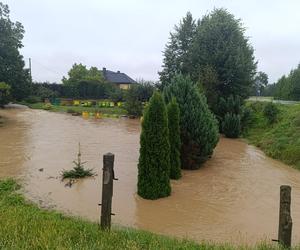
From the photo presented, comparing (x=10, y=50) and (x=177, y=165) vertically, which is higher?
(x=10, y=50)

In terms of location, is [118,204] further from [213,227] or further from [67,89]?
[67,89]

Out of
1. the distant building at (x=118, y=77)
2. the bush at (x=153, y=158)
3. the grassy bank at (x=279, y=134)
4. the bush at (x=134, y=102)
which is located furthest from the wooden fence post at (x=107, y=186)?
the distant building at (x=118, y=77)

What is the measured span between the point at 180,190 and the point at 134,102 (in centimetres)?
2118

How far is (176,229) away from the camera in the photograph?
7.47 m

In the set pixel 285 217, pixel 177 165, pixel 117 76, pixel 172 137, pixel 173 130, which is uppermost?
pixel 117 76

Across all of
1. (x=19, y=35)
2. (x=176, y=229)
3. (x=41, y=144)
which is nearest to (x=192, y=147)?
(x=176, y=229)

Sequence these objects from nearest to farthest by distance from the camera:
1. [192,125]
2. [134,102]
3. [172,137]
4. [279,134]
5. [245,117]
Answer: [172,137] < [192,125] < [279,134] < [245,117] < [134,102]

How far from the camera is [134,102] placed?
1216 inches

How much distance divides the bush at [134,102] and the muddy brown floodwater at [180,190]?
1290 cm

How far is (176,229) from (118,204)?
73.9 inches

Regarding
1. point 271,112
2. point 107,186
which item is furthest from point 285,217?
point 271,112

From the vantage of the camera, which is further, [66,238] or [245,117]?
[245,117]

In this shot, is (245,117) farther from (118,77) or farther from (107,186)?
(118,77)

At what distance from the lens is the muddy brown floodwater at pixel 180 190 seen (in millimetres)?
7734
